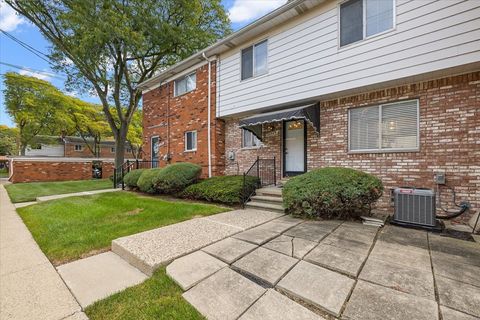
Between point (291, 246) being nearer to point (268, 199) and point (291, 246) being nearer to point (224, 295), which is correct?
point (224, 295)

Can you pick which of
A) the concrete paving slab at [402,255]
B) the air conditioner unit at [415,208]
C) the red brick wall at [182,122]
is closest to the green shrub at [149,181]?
the red brick wall at [182,122]

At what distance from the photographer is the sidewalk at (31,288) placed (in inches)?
83.0

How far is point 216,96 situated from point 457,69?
23.8ft

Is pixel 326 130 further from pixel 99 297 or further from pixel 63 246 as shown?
pixel 63 246

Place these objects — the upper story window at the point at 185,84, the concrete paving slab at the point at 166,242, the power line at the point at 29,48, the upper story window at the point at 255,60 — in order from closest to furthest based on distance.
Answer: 1. the concrete paving slab at the point at 166,242
2. the upper story window at the point at 255,60
3. the upper story window at the point at 185,84
4. the power line at the point at 29,48

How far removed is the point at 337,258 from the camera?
2.80 meters

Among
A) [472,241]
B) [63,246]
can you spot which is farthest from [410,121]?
[63,246]

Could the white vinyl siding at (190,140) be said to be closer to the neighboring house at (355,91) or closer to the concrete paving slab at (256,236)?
the neighboring house at (355,91)

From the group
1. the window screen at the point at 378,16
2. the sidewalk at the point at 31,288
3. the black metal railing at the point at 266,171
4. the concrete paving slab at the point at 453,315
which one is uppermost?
the window screen at the point at 378,16

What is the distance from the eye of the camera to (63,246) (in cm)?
373

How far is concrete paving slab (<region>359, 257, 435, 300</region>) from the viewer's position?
84.1 inches

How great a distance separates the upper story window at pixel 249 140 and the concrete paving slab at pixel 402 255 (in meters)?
5.61

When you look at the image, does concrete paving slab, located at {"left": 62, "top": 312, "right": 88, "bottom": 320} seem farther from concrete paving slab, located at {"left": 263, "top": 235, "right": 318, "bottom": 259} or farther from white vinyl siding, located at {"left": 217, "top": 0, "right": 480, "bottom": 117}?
white vinyl siding, located at {"left": 217, "top": 0, "right": 480, "bottom": 117}

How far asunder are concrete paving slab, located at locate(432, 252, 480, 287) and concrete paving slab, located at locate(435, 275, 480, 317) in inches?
5.4
